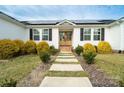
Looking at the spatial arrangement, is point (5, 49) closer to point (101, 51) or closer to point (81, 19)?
point (101, 51)

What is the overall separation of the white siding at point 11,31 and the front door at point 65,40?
3486mm

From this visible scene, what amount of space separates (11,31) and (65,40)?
617 centimetres

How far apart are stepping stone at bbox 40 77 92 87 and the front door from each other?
40.7 ft

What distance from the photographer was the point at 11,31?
15.3m

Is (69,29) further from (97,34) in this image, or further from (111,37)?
(111,37)

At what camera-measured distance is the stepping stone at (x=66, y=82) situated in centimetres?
639

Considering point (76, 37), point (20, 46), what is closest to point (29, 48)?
point (20, 46)

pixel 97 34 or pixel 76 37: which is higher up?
pixel 97 34

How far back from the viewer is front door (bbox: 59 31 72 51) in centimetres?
1978

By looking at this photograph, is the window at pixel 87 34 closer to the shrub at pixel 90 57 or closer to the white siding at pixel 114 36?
the white siding at pixel 114 36

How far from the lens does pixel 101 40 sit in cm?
1917

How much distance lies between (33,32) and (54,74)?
39.7ft

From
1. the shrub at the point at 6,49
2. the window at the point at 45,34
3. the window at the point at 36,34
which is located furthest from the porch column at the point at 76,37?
the shrub at the point at 6,49
